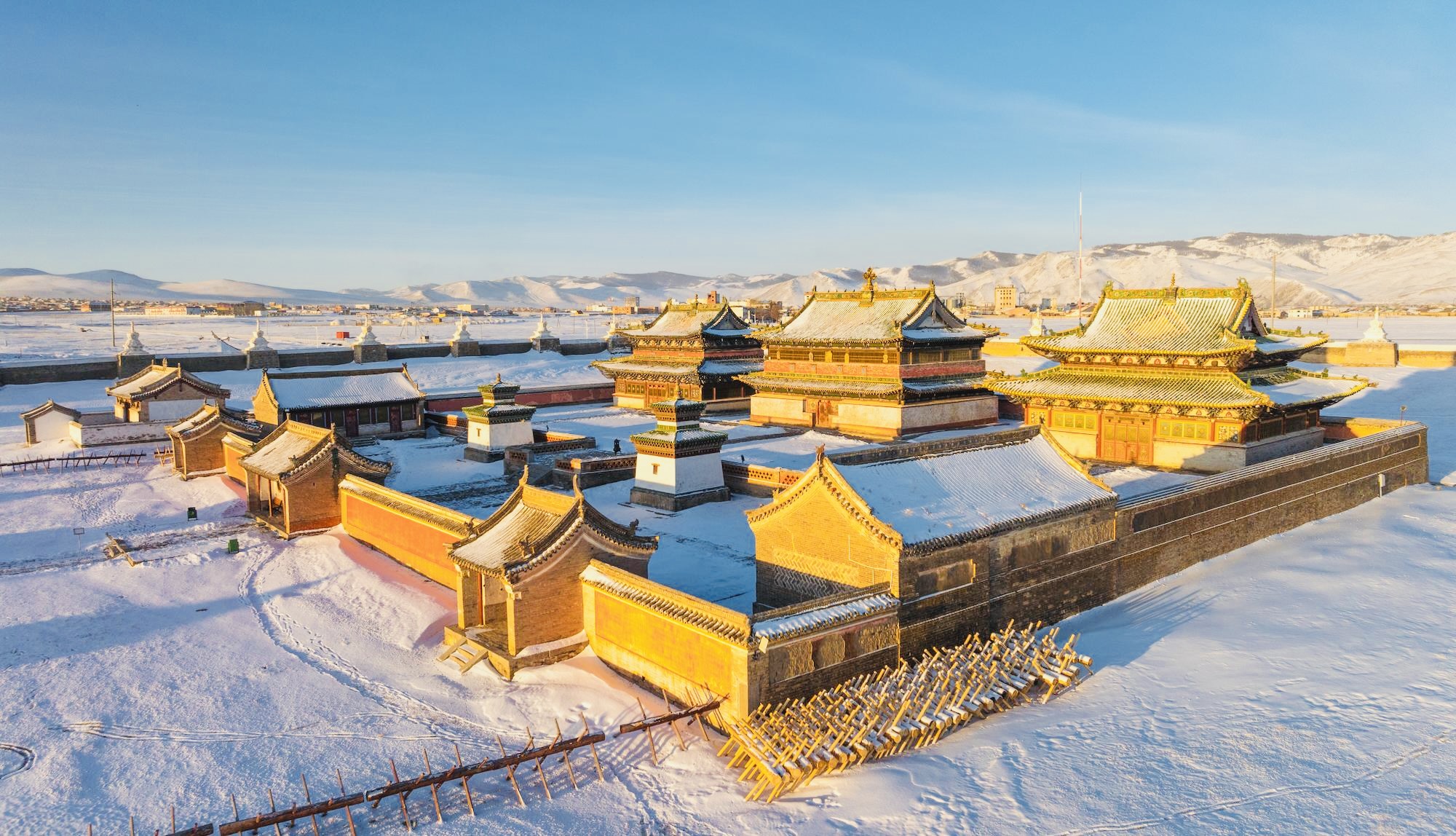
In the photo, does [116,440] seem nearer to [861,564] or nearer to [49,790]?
[49,790]

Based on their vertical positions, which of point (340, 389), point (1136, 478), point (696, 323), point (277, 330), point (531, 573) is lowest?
point (1136, 478)

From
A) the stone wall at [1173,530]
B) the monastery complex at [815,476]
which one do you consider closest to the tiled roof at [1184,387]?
the monastery complex at [815,476]

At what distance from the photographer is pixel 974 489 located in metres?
20.1

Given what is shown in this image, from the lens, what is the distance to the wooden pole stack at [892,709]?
47.4 feet

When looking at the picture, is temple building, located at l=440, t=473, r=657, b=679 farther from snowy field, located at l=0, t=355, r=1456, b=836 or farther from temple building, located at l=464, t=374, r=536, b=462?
temple building, located at l=464, t=374, r=536, b=462

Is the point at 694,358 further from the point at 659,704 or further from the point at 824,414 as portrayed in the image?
the point at 659,704

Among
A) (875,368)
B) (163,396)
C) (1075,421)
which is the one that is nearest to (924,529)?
(1075,421)

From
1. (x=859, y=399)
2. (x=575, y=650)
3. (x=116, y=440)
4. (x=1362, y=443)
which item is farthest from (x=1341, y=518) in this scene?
(x=116, y=440)

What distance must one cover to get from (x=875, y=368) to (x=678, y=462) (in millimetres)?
14168

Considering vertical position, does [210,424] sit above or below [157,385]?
below

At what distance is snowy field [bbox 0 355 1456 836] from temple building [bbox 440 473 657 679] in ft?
2.26

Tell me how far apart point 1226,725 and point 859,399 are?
26449 mm

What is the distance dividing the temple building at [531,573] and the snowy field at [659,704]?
689 millimetres

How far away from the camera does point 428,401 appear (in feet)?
174
